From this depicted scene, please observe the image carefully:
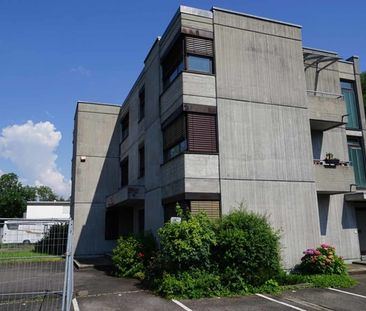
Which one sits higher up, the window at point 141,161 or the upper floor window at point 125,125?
the upper floor window at point 125,125

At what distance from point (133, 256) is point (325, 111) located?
31.7 feet

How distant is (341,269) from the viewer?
1196 centimetres

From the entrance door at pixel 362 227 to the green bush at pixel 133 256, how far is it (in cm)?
943

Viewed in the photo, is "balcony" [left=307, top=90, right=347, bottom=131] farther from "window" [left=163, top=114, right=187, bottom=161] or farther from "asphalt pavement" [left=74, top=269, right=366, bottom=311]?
"asphalt pavement" [left=74, top=269, right=366, bottom=311]

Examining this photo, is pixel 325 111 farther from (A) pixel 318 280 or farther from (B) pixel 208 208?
(A) pixel 318 280

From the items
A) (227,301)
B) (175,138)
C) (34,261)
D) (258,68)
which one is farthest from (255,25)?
(34,261)

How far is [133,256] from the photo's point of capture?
44.5 feet

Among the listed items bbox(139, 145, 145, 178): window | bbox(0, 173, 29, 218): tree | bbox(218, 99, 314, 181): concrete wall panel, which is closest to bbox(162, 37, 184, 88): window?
bbox(218, 99, 314, 181): concrete wall panel

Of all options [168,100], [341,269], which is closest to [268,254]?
[341,269]

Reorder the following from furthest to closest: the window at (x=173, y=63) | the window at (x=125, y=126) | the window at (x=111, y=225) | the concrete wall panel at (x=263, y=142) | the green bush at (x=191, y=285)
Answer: the window at (x=111, y=225) → the window at (x=125, y=126) → the window at (x=173, y=63) → the concrete wall panel at (x=263, y=142) → the green bush at (x=191, y=285)

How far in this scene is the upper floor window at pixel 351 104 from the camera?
56.6 feet

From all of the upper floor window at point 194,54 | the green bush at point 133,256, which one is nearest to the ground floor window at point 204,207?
the green bush at point 133,256

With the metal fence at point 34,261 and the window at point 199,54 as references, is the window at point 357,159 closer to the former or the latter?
the window at point 199,54

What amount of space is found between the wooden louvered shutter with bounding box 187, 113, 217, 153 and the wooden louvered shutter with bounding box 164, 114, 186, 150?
1.09 feet
